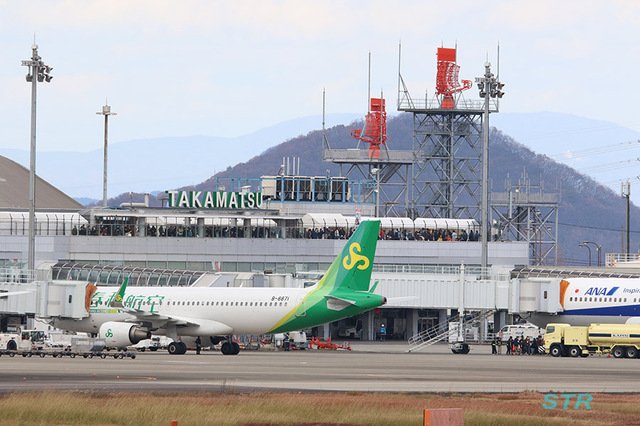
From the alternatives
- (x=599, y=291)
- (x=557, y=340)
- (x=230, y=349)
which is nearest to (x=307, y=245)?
(x=599, y=291)

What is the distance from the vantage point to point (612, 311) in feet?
266

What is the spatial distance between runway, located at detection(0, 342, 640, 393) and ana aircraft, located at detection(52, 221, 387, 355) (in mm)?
3593

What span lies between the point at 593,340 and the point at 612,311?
5950mm

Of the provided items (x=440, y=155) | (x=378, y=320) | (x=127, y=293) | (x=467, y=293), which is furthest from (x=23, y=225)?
(x=440, y=155)

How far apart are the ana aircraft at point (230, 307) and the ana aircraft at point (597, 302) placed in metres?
18.9

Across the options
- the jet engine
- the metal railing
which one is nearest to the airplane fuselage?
the jet engine

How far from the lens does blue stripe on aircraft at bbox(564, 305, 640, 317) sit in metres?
80.1

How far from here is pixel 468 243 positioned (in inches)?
4966

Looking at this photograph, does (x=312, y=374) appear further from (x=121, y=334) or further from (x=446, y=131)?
(x=446, y=131)

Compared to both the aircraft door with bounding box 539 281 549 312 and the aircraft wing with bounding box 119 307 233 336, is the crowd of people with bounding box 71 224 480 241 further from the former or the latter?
the aircraft wing with bounding box 119 307 233 336

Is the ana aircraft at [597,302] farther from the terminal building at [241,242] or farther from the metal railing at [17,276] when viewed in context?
the metal railing at [17,276]

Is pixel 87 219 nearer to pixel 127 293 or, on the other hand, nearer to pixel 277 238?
pixel 277 238

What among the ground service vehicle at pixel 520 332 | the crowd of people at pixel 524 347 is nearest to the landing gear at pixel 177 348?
the crowd of people at pixel 524 347

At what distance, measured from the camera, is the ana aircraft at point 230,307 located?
68.5 m
